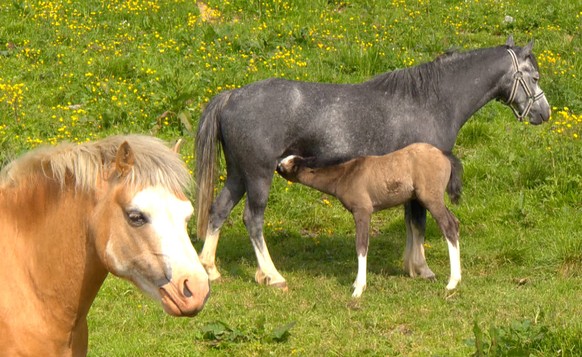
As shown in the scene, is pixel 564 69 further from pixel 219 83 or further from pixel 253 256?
pixel 253 256

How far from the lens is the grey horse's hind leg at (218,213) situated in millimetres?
9586

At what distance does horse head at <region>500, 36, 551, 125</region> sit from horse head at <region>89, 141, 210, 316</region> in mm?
6674

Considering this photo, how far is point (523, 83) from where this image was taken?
10.2m

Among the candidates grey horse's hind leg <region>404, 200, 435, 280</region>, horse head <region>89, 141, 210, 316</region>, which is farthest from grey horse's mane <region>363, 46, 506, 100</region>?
horse head <region>89, 141, 210, 316</region>

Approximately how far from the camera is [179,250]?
4090 mm

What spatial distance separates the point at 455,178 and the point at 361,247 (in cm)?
115

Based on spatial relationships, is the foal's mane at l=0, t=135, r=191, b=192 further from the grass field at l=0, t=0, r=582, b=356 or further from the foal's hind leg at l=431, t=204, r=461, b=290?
the foal's hind leg at l=431, t=204, r=461, b=290

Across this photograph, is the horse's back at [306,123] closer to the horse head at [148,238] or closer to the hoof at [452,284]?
the hoof at [452,284]

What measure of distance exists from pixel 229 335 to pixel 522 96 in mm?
4731

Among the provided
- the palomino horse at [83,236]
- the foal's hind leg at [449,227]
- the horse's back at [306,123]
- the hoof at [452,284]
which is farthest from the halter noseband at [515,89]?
the palomino horse at [83,236]

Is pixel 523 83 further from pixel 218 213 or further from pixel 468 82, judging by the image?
pixel 218 213

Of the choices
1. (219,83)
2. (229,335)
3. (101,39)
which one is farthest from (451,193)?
(101,39)

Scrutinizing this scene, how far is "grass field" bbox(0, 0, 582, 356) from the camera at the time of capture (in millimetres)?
7355

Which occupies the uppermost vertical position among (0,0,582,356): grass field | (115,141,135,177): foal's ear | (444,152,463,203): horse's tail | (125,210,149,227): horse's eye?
(115,141,135,177): foal's ear
